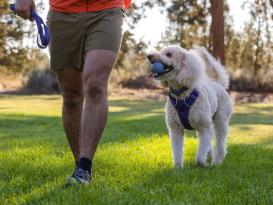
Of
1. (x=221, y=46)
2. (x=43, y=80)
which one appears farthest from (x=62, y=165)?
(x=43, y=80)

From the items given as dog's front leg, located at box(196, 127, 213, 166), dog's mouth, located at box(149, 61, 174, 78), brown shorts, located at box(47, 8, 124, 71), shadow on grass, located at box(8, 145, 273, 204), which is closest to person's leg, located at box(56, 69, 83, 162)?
brown shorts, located at box(47, 8, 124, 71)

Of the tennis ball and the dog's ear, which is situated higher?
the dog's ear

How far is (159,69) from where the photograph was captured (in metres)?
6.03

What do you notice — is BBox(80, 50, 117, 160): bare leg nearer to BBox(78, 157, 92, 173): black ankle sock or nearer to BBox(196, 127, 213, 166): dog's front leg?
BBox(78, 157, 92, 173): black ankle sock

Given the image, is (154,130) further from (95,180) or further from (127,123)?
(95,180)

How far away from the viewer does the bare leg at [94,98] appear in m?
4.60

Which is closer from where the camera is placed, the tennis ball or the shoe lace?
the shoe lace

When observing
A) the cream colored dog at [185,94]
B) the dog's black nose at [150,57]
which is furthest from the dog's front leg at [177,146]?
the dog's black nose at [150,57]

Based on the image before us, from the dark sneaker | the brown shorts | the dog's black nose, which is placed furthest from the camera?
the dog's black nose

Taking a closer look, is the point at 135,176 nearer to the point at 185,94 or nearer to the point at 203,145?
the point at 203,145

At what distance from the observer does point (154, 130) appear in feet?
40.2

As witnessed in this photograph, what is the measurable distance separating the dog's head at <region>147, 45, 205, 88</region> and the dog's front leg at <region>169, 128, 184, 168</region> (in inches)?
21.1

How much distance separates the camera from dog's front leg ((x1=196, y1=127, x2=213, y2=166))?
6160 mm

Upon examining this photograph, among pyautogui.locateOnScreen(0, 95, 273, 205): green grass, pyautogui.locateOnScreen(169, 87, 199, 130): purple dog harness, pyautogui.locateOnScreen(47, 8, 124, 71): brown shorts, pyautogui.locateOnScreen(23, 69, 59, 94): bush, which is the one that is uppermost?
pyautogui.locateOnScreen(47, 8, 124, 71): brown shorts
